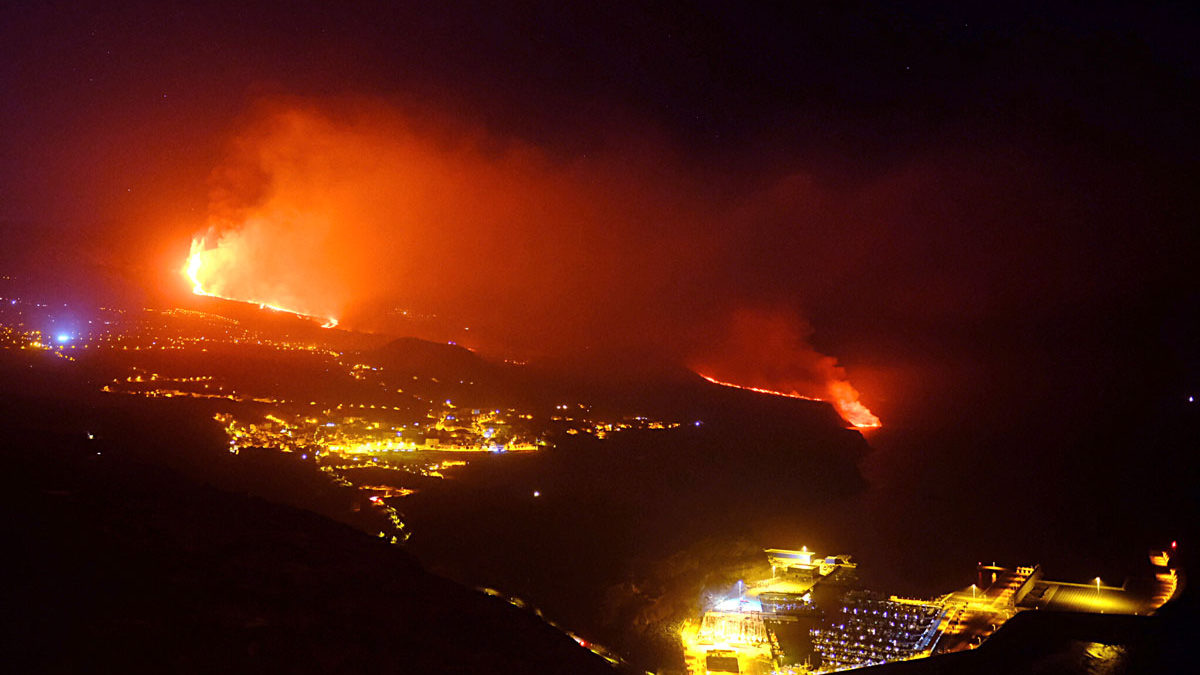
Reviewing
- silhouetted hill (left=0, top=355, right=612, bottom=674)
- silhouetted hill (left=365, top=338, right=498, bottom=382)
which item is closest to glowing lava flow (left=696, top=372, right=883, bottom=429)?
silhouetted hill (left=365, top=338, right=498, bottom=382)

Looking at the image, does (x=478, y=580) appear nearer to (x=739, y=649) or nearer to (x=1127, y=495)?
(x=739, y=649)

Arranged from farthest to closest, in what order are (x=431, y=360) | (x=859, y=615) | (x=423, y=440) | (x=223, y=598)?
(x=431, y=360)
(x=423, y=440)
(x=859, y=615)
(x=223, y=598)

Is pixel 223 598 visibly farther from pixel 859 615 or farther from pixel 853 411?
pixel 853 411

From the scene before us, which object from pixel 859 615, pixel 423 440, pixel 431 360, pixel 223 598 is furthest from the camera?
pixel 431 360

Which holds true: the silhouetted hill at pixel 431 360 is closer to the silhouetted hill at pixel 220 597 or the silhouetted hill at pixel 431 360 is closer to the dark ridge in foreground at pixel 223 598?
the silhouetted hill at pixel 220 597

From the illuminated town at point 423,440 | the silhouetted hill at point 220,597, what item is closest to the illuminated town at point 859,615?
the illuminated town at point 423,440

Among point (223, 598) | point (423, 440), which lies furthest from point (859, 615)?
point (223, 598)

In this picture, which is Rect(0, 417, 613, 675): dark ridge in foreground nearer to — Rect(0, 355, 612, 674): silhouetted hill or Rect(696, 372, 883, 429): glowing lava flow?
Rect(0, 355, 612, 674): silhouetted hill

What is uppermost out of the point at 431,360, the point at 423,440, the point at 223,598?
the point at 431,360
